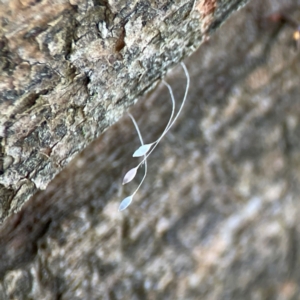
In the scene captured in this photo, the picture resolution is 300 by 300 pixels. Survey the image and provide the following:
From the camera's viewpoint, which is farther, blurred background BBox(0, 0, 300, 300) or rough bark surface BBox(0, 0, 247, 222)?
blurred background BBox(0, 0, 300, 300)

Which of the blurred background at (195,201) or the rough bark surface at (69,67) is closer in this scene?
the rough bark surface at (69,67)

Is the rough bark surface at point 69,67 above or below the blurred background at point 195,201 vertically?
above

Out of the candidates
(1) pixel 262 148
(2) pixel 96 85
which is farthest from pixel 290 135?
(2) pixel 96 85

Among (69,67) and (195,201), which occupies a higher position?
(69,67)

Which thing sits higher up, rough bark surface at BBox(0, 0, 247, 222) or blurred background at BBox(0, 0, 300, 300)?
rough bark surface at BBox(0, 0, 247, 222)
